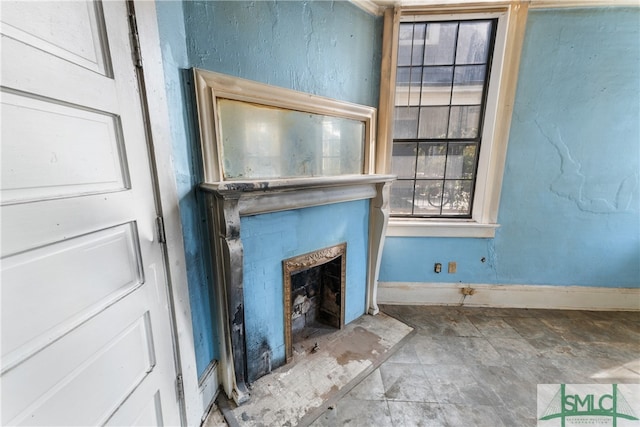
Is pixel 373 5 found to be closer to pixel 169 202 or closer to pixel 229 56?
pixel 229 56

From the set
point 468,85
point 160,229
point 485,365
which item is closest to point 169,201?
point 160,229

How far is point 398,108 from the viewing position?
2.17 metres

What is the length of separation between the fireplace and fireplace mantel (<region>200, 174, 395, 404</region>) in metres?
0.43

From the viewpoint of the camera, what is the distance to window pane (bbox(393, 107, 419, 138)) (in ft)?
7.11

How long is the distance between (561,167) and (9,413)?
127 inches

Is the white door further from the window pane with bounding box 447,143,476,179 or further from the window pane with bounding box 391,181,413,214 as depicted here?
the window pane with bounding box 447,143,476,179

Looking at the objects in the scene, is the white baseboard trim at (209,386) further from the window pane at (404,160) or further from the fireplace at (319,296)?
the window pane at (404,160)

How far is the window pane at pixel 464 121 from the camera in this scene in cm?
213

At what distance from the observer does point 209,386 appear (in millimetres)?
1338

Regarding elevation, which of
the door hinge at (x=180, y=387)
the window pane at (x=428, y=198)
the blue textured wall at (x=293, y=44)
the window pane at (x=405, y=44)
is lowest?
the door hinge at (x=180, y=387)

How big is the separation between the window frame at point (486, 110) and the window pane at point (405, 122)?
0.85 ft

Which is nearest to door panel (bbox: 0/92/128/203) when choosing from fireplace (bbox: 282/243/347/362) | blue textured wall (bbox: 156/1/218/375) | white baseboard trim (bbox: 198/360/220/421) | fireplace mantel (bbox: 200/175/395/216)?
blue textured wall (bbox: 156/1/218/375)

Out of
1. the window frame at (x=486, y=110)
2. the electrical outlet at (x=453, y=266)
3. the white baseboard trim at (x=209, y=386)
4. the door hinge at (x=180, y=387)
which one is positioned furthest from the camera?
the electrical outlet at (x=453, y=266)

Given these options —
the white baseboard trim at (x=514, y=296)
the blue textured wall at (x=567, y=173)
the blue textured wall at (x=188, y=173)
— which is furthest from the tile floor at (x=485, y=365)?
the blue textured wall at (x=188, y=173)
